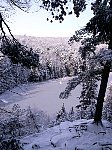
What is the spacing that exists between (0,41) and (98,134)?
28.5ft

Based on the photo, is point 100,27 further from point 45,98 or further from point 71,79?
point 45,98

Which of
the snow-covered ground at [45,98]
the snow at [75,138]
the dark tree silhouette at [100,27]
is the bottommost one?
the snow-covered ground at [45,98]

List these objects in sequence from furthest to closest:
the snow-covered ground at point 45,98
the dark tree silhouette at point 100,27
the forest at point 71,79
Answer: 1. the snow-covered ground at point 45,98
2. the dark tree silhouette at point 100,27
3. the forest at point 71,79

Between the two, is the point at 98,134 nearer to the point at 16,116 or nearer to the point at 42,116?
the point at 16,116

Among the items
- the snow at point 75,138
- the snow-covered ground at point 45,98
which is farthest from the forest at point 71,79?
the snow-covered ground at point 45,98

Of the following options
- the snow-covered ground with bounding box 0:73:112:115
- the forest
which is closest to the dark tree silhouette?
the forest

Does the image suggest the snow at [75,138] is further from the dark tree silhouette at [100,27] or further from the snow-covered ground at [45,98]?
the snow-covered ground at [45,98]

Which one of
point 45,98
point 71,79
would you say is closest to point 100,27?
point 71,79

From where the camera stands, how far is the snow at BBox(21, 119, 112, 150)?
12.7 metres

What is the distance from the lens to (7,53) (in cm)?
644

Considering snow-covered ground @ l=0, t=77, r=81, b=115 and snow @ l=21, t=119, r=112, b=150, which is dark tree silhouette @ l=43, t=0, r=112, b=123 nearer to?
snow @ l=21, t=119, r=112, b=150

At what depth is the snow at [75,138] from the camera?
12719 millimetres

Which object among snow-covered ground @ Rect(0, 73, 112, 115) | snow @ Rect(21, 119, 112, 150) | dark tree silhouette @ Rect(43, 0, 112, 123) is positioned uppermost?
dark tree silhouette @ Rect(43, 0, 112, 123)

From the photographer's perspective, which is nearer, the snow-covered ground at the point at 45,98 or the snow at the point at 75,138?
the snow at the point at 75,138
